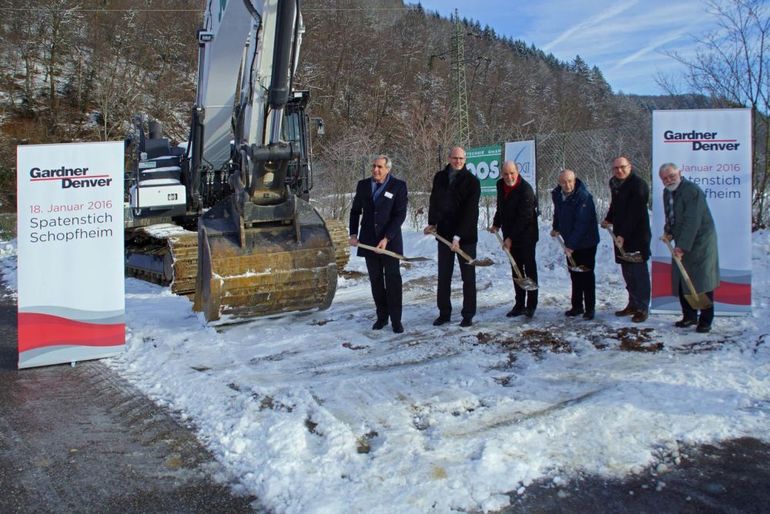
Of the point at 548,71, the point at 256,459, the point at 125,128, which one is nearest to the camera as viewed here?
the point at 256,459

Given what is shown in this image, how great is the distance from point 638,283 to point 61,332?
17.7 ft

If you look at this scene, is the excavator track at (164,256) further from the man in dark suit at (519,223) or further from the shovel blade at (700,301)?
the shovel blade at (700,301)

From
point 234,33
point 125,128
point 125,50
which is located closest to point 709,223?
point 234,33

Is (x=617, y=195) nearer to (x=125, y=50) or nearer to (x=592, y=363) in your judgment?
(x=592, y=363)

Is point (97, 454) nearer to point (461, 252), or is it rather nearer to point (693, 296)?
point (461, 252)

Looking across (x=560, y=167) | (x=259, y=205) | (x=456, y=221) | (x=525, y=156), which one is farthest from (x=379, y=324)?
(x=560, y=167)

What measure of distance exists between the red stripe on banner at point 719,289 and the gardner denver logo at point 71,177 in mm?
5346

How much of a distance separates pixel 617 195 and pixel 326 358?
3386 millimetres

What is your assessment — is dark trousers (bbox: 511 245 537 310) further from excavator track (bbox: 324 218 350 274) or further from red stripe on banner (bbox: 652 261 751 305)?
excavator track (bbox: 324 218 350 274)

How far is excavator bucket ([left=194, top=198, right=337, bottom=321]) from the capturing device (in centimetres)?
583

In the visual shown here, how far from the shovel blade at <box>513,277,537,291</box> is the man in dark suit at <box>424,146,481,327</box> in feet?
1.76

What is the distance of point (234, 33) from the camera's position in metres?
7.01

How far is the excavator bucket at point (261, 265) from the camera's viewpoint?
19.1 feet

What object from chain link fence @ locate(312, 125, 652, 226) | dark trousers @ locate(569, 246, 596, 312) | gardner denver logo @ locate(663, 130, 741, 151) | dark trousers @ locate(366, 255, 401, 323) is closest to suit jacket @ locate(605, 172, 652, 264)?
dark trousers @ locate(569, 246, 596, 312)
